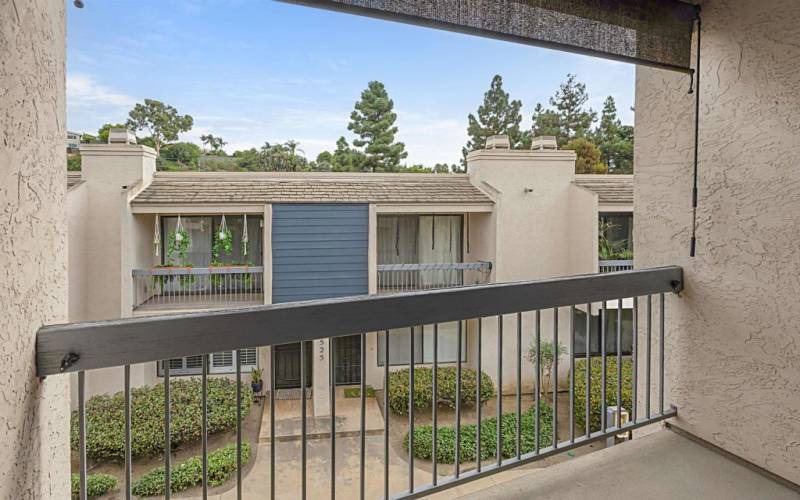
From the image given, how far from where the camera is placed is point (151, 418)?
5203mm

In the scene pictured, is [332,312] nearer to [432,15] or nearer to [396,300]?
[396,300]

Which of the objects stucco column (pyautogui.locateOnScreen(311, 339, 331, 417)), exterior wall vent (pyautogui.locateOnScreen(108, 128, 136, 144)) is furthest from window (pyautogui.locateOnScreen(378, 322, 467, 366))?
exterior wall vent (pyautogui.locateOnScreen(108, 128, 136, 144))

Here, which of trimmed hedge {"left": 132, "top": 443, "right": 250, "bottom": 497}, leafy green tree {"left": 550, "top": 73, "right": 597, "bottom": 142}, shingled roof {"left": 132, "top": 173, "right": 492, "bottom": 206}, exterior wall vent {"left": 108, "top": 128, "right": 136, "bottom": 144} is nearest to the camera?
trimmed hedge {"left": 132, "top": 443, "right": 250, "bottom": 497}

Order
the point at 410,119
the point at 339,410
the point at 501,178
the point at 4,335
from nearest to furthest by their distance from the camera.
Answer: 1. the point at 4,335
2. the point at 339,410
3. the point at 501,178
4. the point at 410,119

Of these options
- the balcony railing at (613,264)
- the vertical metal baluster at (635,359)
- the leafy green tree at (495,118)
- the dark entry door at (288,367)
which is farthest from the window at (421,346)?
the vertical metal baluster at (635,359)

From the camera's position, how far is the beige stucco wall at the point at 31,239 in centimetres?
87

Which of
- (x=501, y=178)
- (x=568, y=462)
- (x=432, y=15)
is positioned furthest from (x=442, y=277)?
(x=432, y=15)

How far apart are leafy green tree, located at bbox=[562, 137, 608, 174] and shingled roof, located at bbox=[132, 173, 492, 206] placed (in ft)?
8.56

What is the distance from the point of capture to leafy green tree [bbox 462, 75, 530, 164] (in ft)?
29.0

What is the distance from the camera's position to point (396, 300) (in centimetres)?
134

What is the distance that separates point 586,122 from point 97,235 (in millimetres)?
8846

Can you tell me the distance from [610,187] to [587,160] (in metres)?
1.61

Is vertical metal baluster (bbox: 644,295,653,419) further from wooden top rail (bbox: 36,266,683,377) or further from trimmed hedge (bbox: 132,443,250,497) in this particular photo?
trimmed hedge (bbox: 132,443,250,497)

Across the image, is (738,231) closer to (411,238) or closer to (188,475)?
(188,475)
